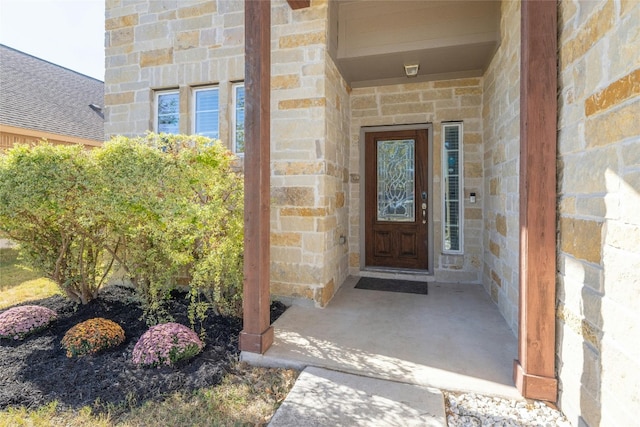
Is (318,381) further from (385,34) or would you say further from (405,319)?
(385,34)

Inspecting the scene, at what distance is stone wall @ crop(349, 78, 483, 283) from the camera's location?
14.5 feet

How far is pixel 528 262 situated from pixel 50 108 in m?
11.9

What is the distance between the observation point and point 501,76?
133 inches

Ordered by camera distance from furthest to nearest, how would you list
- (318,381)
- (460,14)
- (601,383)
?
1. (460,14)
2. (318,381)
3. (601,383)

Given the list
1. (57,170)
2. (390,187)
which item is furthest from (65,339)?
(390,187)

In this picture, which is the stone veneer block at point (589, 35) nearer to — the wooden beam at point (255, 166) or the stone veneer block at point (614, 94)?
the stone veneer block at point (614, 94)

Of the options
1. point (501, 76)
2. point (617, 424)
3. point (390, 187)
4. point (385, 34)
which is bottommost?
point (617, 424)

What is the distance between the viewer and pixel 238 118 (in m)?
4.25

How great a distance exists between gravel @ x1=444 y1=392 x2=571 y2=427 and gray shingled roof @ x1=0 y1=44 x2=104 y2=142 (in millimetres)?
10214

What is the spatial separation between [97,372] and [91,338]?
0.38 meters

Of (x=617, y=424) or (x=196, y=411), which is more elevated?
(x=617, y=424)

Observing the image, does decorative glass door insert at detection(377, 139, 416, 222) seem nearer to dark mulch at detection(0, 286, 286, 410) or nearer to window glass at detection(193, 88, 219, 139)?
window glass at detection(193, 88, 219, 139)

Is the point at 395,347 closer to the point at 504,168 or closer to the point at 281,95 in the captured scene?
the point at 504,168

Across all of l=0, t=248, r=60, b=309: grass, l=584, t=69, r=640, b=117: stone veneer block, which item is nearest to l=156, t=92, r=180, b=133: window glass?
l=0, t=248, r=60, b=309: grass
